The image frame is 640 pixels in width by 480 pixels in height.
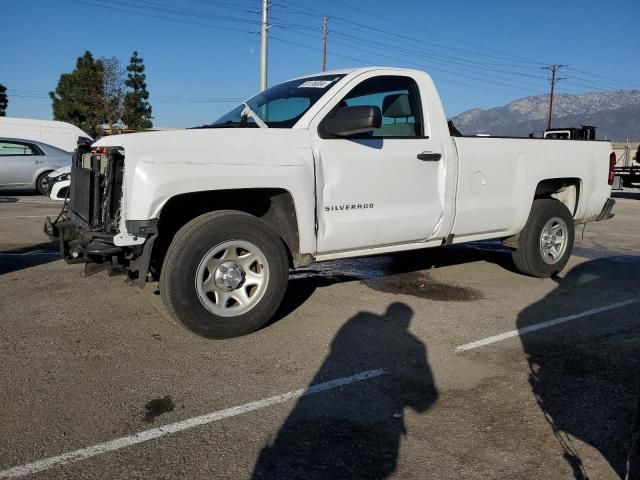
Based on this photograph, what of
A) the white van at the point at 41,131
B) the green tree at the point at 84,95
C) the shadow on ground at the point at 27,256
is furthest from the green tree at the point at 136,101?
the shadow on ground at the point at 27,256

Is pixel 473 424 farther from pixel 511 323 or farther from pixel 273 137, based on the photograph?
pixel 273 137

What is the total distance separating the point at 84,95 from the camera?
47.4m

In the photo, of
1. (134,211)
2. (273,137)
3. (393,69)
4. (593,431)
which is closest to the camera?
(593,431)

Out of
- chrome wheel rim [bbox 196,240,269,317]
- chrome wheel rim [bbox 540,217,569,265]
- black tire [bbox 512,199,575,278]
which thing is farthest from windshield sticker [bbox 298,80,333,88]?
chrome wheel rim [bbox 540,217,569,265]

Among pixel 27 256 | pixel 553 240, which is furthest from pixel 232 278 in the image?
pixel 27 256

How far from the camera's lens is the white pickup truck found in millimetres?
3982

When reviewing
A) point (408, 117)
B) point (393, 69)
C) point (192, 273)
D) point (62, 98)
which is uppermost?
point (62, 98)

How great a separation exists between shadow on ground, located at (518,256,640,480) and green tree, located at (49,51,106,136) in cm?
4691

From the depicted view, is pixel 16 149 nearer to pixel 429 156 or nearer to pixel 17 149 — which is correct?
pixel 17 149

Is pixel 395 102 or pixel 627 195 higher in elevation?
pixel 395 102

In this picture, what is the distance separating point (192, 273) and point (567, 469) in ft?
8.54

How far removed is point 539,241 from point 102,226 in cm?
450

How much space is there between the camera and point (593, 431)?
2.95 metres

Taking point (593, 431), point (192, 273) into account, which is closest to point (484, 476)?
point (593, 431)
